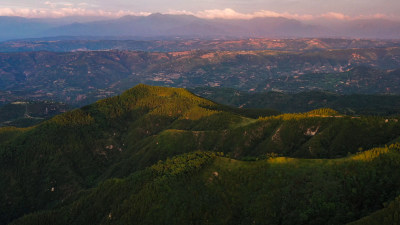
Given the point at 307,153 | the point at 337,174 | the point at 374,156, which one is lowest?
the point at 307,153

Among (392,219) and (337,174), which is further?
(337,174)

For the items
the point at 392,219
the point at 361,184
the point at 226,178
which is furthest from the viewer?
the point at 226,178

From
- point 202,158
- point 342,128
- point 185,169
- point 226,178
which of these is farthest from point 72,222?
point 342,128

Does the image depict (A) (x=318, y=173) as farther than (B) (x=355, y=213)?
Yes

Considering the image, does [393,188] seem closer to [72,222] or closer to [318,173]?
[318,173]

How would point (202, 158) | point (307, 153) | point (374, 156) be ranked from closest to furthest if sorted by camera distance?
point (374, 156)
point (202, 158)
point (307, 153)

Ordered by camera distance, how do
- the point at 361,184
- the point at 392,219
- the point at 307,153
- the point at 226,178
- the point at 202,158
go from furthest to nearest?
the point at 307,153
the point at 202,158
the point at 226,178
the point at 361,184
the point at 392,219

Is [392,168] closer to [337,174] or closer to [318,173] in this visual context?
[337,174]

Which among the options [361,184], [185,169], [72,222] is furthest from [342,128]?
[72,222]

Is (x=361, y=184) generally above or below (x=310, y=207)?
above
